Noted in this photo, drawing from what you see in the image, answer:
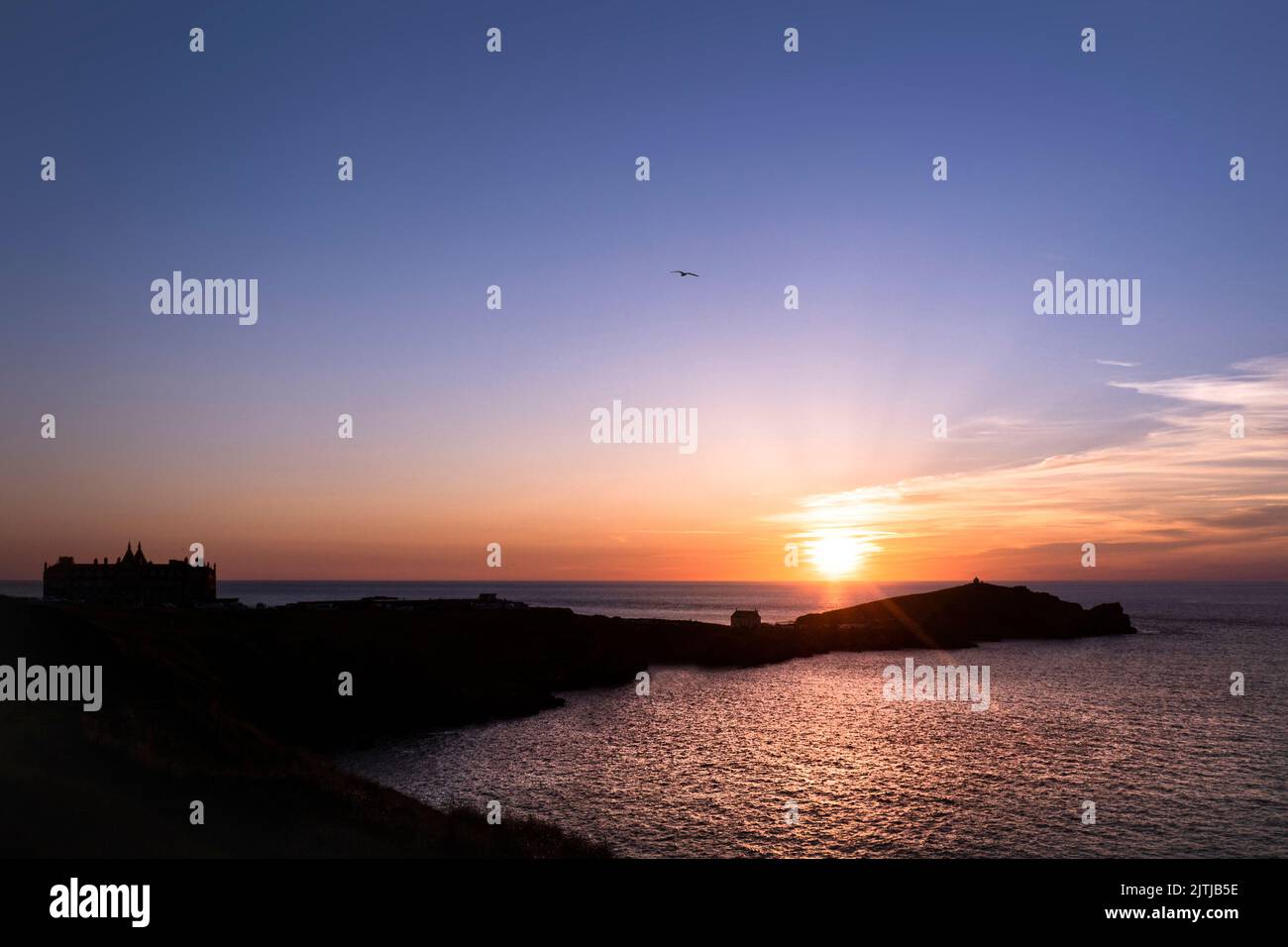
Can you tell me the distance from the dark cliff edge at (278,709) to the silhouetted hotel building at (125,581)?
104ft

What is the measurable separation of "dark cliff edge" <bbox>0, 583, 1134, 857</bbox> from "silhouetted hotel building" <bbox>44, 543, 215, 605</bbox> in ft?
104

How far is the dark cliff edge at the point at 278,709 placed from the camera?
83.0 ft

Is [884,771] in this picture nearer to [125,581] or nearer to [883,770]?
[883,770]

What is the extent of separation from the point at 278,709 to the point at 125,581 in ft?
300

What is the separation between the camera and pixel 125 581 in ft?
440

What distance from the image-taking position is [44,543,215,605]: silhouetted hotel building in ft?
437
